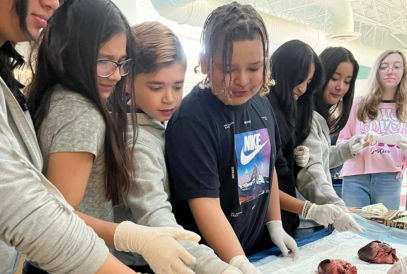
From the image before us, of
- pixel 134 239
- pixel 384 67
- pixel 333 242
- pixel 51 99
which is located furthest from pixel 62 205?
pixel 384 67

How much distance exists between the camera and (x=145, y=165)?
3.32 ft

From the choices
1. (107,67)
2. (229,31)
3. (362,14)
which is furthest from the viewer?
(362,14)

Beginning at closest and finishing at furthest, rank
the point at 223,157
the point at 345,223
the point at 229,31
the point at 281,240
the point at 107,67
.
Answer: the point at 107,67 < the point at 229,31 < the point at 223,157 < the point at 281,240 < the point at 345,223

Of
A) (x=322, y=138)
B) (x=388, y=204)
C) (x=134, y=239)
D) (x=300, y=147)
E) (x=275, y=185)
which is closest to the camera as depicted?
(x=134, y=239)

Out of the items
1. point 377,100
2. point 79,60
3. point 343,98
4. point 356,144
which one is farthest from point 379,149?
point 79,60

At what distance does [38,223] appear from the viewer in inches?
21.2

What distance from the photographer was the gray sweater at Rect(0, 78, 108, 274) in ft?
1.72

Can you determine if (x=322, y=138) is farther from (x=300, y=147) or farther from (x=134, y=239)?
(x=134, y=239)

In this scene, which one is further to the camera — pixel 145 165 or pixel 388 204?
pixel 388 204

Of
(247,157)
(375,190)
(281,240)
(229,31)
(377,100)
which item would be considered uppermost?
(229,31)

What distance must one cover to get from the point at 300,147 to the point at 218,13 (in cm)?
89

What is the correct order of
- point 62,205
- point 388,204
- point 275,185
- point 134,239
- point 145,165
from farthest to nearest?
point 388,204 → point 275,185 → point 145,165 → point 134,239 → point 62,205

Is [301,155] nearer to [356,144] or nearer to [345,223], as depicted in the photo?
[345,223]

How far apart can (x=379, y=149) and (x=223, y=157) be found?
6.36ft
